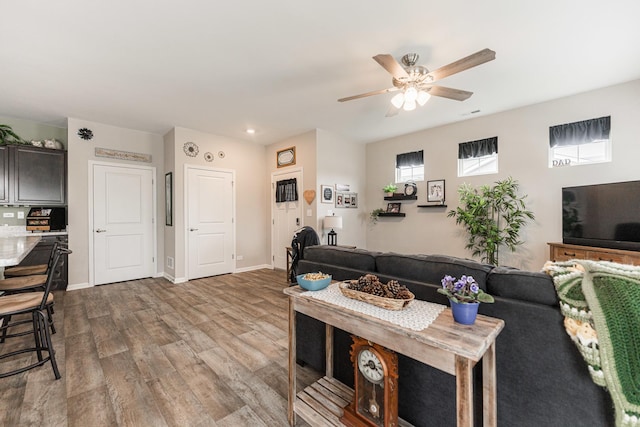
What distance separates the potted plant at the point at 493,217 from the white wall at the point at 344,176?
198 cm

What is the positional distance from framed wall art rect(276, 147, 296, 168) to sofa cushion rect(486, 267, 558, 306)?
4.40m

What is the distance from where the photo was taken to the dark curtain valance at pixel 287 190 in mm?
5227

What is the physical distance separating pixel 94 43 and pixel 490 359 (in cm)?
365

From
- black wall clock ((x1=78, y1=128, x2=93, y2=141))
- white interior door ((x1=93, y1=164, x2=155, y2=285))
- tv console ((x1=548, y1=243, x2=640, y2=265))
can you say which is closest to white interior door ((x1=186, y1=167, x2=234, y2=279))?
white interior door ((x1=93, y1=164, x2=155, y2=285))

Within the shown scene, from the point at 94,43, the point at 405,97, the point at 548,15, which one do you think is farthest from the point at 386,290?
the point at 94,43

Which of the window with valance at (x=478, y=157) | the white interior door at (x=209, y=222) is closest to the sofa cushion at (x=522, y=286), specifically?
the window with valance at (x=478, y=157)

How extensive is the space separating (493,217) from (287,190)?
11.8 ft

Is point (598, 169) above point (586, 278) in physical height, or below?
above

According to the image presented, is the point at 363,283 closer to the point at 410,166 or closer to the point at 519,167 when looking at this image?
the point at 519,167

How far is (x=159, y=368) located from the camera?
2.13m

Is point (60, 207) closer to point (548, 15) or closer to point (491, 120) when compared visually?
point (548, 15)

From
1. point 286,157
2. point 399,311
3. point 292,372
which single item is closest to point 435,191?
point 286,157

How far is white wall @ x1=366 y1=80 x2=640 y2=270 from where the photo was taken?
3.25 m

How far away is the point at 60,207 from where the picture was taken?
444cm
